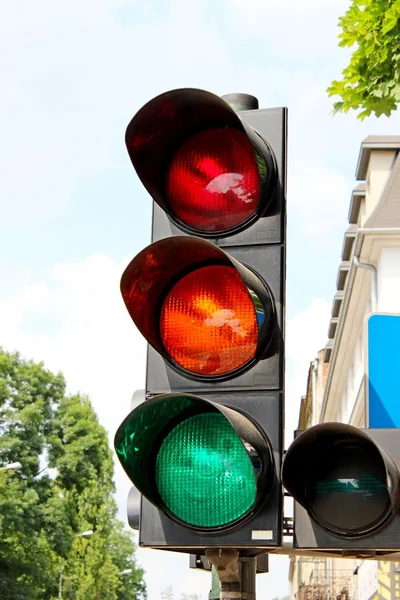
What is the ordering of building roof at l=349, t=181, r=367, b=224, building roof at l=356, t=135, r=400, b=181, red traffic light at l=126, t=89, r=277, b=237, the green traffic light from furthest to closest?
building roof at l=349, t=181, r=367, b=224, building roof at l=356, t=135, r=400, b=181, red traffic light at l=126, t=89, r=277, b=237, the green traffic light

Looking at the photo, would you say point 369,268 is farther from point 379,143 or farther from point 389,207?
point 379,143

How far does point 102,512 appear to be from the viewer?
58188 mm

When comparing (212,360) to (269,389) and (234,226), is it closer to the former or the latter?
(269,389)

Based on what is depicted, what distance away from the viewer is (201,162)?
9.75 ft

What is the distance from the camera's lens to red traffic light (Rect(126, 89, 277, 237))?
111 inches

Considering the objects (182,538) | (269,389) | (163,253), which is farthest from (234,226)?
(182,538)

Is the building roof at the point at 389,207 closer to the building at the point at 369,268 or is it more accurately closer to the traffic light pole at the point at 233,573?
the building at the point at 369,268

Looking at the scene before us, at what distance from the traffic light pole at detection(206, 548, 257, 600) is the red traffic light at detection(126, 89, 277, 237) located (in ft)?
2.76

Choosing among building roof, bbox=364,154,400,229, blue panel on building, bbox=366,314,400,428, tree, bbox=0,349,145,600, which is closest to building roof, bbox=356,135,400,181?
building roof, bbox=364,154,400,229

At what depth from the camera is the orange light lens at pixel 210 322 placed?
2.70m

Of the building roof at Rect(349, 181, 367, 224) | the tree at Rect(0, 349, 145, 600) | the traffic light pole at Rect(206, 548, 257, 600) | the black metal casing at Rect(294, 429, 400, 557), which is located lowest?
the traffic light pole at Rect(206, 548, 257, 600)

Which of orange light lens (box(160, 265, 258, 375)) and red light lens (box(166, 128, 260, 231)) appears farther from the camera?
red light lens (box(166, 128, 260, 231))

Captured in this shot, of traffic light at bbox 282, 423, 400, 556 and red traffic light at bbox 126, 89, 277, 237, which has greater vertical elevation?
red traffic light at bbox 126, 89, 277, 237

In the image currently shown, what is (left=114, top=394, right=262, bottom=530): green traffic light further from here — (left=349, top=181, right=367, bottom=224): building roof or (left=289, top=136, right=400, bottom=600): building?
(left=349, top=181, right=367, bottom=224): building roof
